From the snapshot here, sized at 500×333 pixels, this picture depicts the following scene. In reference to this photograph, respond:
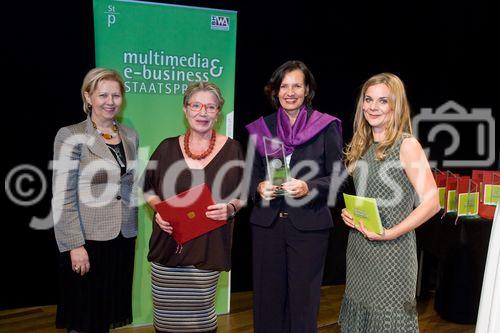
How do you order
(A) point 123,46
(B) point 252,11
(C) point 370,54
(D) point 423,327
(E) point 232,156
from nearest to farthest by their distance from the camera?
(E) point 232,156
(A) point 123,46
(D) point 423,327
(B) point 252,11
(C) point 370,54

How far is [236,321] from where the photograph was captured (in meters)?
3.73

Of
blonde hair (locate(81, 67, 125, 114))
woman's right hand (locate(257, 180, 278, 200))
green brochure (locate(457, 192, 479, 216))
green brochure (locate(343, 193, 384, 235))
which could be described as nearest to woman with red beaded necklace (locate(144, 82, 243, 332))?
woman's right hand (locate(257, 180, 278, 200))

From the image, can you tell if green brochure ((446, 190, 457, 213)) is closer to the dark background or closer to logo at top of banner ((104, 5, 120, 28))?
the dark background

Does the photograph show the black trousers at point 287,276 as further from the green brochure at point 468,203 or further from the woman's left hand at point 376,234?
the green brochure at point 468,203

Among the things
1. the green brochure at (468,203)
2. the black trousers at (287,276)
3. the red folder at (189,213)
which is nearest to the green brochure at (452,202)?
the green brochure at (468,203)

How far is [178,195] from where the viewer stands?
2311 millimetres

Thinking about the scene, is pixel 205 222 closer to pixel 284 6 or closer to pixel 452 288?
pixel 452 288

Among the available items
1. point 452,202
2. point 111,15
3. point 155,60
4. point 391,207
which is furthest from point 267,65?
point 391,207

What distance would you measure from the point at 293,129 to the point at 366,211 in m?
0.65

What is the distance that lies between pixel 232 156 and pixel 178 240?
49 cm

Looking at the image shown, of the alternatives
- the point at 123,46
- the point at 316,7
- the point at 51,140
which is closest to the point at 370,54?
the point at 316,7

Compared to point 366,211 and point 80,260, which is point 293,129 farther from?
point 80,260

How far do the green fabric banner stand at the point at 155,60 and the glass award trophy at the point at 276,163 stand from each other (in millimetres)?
997

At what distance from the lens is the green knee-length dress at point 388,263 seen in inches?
84.1
